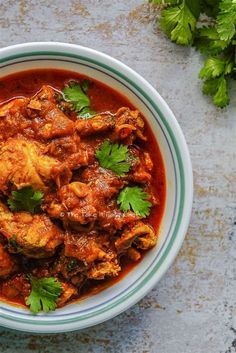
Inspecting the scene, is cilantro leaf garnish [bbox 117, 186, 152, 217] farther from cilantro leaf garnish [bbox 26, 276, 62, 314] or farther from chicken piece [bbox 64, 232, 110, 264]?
cilantro leaf garnish [bbox 26, 276, 62, 314]

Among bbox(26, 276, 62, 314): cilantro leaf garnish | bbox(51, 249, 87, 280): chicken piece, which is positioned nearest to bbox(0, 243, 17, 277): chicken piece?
bbox(26, 276, 62, 314): cilantro leaf garnish

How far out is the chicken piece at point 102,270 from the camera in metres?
3.28

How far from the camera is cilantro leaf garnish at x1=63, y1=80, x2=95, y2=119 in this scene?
3422mm

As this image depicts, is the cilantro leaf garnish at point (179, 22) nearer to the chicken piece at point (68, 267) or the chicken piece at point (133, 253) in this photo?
the chicken piece at point (133, 253)

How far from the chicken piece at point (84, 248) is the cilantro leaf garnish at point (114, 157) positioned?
0.37 metres

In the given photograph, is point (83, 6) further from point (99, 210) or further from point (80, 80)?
point (99, 210)

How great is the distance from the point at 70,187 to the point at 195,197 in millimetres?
966

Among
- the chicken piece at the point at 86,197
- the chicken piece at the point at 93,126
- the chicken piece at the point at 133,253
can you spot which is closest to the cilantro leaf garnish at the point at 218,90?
the chicken piece at the point at 93,126

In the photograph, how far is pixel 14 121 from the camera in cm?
331

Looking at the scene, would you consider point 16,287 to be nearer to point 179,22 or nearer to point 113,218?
point 113,218

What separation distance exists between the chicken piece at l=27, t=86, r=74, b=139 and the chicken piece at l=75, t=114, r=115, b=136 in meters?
0.06

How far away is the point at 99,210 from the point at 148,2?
1.35 metres

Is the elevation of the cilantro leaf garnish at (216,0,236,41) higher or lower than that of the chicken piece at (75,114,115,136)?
higher

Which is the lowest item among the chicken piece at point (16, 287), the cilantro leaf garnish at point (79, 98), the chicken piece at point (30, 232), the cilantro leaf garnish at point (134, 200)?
the chicken piece at point (16, 287)
